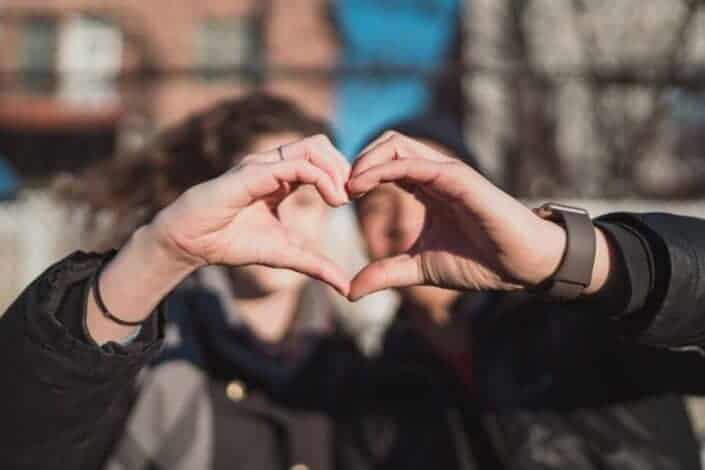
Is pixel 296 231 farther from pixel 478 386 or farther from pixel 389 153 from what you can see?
pixel 389 153

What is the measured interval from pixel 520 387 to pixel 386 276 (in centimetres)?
56

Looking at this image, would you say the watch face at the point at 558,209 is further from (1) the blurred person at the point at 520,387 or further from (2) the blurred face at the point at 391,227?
(2) the blurred face at the point at 391,227

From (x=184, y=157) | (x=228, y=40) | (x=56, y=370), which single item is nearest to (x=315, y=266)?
(x=56, y=370)

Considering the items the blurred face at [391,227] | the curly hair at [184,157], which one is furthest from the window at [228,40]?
the blurred face at [391,227]

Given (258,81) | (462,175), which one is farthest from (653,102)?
(462,175)

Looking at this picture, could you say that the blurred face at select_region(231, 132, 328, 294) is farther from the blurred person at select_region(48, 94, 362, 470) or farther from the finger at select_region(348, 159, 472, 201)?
the finger at select_region(348, 159, 472, 201)

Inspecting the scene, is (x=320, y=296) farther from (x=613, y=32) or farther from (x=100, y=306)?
(x=613, y=32)

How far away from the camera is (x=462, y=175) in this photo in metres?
1.21

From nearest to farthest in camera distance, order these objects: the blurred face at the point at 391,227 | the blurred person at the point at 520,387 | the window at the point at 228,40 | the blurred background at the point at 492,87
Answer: the blurred person at the point at 520,387 → the blurred face at the point at 391,227 → the blurred background at the point at 492,87 → the window at the point at 228,40

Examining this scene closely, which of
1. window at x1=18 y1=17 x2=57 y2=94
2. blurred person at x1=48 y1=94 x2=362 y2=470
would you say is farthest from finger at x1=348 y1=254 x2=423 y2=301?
window at x1=18 y1=17 x2=57 y2=94

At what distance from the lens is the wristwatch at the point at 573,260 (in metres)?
1.26

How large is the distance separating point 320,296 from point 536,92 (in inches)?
219

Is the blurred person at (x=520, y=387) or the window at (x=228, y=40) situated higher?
the blurred person at (x=520, y=387)

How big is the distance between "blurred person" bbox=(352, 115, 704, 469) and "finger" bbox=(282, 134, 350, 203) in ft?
0.70
